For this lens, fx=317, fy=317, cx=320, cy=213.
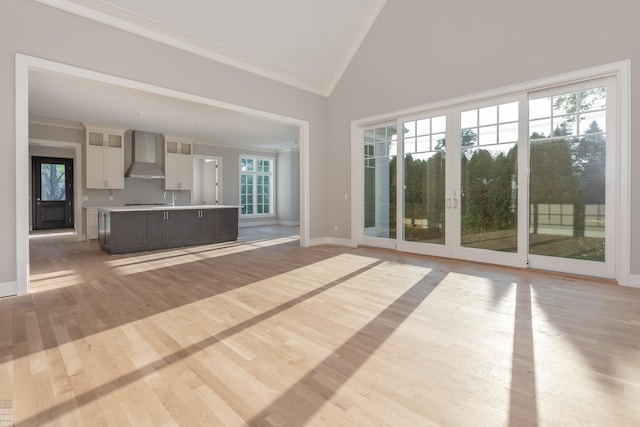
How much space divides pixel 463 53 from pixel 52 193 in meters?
12.5

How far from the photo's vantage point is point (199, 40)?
472cm

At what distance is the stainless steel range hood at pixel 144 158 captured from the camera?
8398 mm

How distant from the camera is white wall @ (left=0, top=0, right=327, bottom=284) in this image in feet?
10.8

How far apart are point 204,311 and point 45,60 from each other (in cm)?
334

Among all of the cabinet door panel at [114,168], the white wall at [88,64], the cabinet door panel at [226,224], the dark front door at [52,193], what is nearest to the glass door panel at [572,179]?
the white wall at [88,64]

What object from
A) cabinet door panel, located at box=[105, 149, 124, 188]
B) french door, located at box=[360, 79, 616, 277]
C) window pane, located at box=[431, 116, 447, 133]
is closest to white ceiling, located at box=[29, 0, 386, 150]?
cabinet door panel, located at box=[105, 149, 124, 188]

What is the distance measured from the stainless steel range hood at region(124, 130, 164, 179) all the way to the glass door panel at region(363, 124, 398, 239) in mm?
5910

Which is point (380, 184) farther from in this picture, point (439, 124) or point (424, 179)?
point (439, 124)

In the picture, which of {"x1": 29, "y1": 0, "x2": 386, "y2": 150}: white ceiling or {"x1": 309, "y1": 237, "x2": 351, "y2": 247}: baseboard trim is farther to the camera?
{"x1": 309, "y1": 237, "x2": 351, "y2": 247}: baseboard trim

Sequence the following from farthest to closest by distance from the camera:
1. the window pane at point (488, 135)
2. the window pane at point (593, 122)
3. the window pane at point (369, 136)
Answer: the window pane at point (369, 136)
the window pane at point (488, 135)
the window pane at point (593, 122)

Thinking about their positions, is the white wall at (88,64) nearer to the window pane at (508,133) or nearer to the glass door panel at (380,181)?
the glass door panel at (380,181)

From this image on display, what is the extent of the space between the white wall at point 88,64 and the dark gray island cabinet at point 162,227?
2.53 meters

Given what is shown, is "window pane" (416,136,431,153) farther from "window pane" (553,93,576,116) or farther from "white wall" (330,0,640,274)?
"window pane" (553,93,576,116)

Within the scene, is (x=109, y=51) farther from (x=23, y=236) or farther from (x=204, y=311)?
(x=204, y=311)
